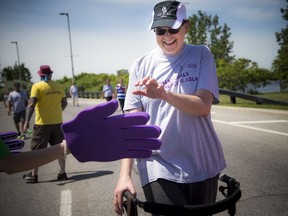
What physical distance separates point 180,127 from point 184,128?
27mm

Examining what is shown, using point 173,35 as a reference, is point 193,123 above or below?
below

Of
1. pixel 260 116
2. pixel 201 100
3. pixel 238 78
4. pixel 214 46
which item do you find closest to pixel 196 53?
pixel 201 100

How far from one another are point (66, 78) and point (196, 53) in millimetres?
66796

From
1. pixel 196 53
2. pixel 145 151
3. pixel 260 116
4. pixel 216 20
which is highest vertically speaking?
pixel 216 20

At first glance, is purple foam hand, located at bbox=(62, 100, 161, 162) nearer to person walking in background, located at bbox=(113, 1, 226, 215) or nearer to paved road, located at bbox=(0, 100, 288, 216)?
person walking in background, located at bbox=(113, 1, 226, 215)

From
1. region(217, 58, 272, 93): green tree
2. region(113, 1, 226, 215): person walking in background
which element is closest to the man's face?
region(113, 1, 226, 215): person walking in background

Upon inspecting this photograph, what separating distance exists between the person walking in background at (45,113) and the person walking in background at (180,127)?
407cm

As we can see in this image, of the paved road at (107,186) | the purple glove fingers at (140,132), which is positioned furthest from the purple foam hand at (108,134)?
the paved road at (107,186)

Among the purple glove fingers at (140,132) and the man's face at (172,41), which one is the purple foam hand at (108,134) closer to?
the purple glove fingers at (140,132)

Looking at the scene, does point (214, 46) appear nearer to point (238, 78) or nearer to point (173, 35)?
point (238, 78)

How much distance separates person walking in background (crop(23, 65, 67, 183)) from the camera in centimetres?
548

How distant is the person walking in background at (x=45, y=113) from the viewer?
18.0ft

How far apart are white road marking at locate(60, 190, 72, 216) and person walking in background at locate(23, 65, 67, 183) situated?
86 cm

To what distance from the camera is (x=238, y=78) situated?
94.6ft
